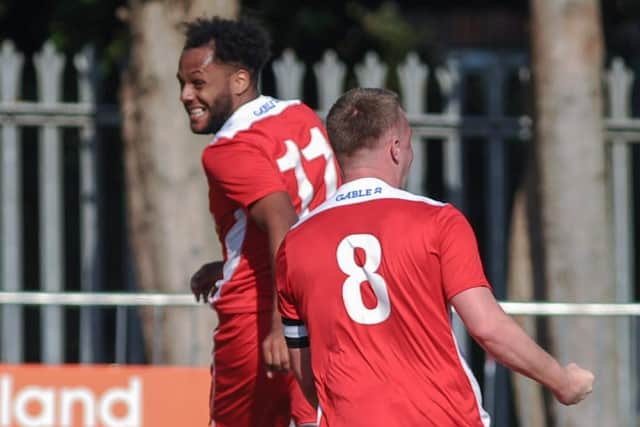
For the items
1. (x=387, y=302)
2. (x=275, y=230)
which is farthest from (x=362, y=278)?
(x=275, y=230)

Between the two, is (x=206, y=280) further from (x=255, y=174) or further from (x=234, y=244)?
(x=255, y=174)

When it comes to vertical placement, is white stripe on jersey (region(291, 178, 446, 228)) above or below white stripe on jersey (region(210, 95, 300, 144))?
below

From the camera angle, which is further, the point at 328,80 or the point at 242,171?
the point at 328,80

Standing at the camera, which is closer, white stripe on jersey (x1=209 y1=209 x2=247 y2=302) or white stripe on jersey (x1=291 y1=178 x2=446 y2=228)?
white stripe on jersey (x1=291 y1=178 x2=446 y2=228)

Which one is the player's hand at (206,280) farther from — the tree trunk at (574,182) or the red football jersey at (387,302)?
the tree trunk at (574,182)

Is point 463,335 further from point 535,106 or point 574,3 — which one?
point 574,3

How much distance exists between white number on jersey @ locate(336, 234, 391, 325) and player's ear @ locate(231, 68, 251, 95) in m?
1.28

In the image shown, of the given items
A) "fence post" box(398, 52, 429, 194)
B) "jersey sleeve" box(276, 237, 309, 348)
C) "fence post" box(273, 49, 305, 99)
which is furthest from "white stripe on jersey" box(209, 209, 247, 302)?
"fence post" box(273, 49, 305, 99)

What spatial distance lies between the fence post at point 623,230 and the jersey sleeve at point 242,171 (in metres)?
4.52

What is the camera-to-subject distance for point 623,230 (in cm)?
973

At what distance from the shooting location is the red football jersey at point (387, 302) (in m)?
4.13

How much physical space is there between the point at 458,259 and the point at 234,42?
1.65 meters

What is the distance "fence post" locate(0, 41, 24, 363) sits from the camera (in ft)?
30.8

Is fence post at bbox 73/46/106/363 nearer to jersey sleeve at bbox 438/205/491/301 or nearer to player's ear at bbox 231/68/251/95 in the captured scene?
player's ear at bbox 231/68/251/95
